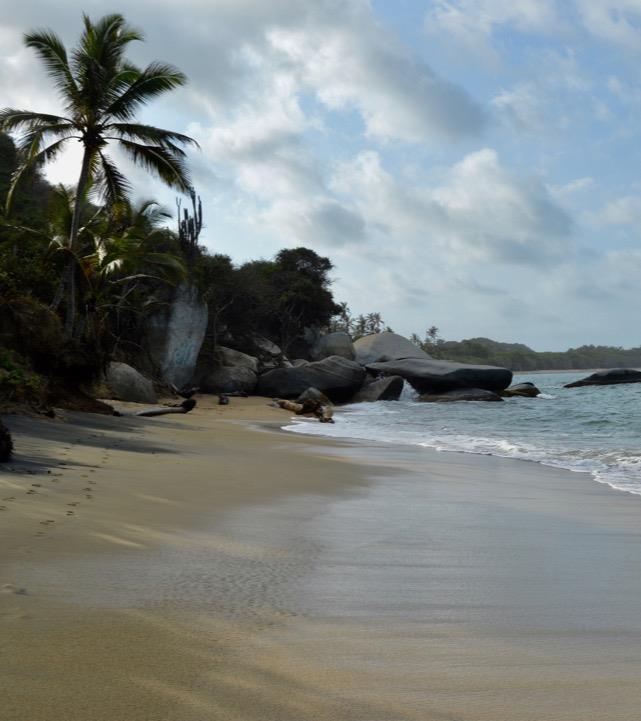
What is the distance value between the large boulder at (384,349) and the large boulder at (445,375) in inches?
252

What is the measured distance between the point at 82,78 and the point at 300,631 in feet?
55.1

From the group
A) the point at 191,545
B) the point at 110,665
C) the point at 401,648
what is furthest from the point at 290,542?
the point at 110,665

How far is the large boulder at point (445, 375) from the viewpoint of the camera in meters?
32.6

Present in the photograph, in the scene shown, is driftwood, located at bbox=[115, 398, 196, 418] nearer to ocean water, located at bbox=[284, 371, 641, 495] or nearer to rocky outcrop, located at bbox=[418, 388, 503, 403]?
ocean water, located at bbox=[284, 371, 641, 495]

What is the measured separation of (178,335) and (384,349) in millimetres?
16441

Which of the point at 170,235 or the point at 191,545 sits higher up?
Answer: the point at 170,235

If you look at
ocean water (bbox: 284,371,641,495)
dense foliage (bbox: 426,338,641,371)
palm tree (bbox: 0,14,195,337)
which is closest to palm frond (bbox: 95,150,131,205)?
palm tree (bbox: 0,14,195,337)

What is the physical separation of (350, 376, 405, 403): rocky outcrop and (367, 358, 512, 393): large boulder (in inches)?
73.6

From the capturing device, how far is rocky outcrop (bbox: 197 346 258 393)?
29078mm

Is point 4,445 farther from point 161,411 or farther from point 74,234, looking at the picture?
point 74,234

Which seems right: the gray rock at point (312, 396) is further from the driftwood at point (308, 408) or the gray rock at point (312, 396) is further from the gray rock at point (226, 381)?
the gray rock at point (226, 381)

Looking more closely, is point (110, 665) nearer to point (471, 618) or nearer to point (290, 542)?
point (471, 618)

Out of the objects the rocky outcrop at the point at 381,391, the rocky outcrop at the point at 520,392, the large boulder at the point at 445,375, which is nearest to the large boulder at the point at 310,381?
the rocky outcrop at the point at 381,391

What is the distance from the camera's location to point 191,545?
12.6 ft
